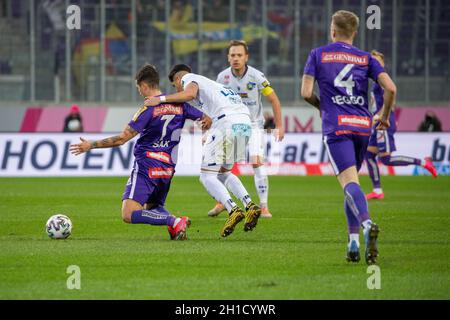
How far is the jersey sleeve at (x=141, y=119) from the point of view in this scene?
1068cm

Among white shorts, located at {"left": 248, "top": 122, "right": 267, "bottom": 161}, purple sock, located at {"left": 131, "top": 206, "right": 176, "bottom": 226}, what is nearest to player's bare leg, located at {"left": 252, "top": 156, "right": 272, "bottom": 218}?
white shorts, located at {"left": 248, "top": 122, "right": 267, "bottom": 161}

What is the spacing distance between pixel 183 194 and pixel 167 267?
10.3m

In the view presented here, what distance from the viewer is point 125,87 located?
31.5m

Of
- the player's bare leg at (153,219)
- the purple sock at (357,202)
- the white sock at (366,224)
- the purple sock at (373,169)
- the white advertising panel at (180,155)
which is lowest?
the white advertising panel at (180,155)

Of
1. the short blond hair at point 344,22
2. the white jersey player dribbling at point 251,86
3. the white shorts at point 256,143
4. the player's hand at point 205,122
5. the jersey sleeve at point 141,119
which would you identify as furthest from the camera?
the white jersey player dribbling at point 251,86

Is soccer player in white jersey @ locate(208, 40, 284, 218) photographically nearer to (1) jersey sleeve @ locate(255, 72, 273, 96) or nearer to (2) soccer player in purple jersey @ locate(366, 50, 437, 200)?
(1) jersey sleeve @ locate(255, 72, 273, 96)

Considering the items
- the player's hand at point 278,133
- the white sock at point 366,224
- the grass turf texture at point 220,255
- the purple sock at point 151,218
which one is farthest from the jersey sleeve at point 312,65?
the player's hand at point 278,133

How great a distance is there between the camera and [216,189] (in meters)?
11.5

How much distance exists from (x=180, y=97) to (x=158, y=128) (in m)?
0.43

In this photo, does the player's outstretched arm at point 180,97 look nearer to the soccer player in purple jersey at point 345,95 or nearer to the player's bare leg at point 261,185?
the soccer player in purple jersey at point 345,95

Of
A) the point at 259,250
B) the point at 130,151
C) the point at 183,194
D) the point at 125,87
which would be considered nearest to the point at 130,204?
the point at 259,250

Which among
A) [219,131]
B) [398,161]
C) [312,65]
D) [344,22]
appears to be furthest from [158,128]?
[398,161]

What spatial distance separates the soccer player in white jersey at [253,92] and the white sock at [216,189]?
1957 millimetres
